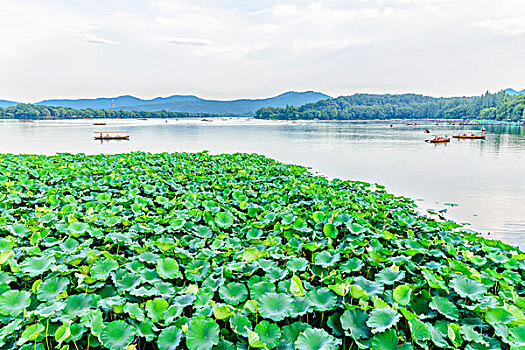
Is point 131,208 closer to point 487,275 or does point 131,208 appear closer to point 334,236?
point 334,236

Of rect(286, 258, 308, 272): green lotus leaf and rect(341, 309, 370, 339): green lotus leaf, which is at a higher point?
rect(286, 258, 308, 272): green lotus leaf

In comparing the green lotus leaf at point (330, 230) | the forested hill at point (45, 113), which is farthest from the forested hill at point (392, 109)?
the green lotus leaf at point (330, 230)

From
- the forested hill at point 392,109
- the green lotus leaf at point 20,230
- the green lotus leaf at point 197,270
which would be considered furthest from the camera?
the forested hill at point 392,109

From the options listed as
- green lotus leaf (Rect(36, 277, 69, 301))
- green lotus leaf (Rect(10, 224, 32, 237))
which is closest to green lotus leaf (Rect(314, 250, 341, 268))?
green lotus leaf (Rect(36, 277, 69, 301))

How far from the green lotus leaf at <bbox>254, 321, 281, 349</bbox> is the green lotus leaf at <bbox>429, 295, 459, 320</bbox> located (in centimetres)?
121

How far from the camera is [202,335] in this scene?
82.8 inches

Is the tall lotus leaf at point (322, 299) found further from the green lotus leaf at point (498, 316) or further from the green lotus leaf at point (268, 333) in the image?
the green lotus leaf at point (498, 316)

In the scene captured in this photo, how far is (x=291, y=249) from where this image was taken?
358 centimetres

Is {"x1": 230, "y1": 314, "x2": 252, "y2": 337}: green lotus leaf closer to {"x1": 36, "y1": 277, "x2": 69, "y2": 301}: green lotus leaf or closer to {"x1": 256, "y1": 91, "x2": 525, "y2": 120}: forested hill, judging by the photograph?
{"x1": 36, "y1": 277, "x2": 69, "y2": 301}: green lotus leaf

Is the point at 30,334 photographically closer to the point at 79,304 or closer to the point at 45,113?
the point at 79,304

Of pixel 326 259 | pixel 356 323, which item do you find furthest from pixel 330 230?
pixel 356 323

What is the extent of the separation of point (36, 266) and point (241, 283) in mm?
1803

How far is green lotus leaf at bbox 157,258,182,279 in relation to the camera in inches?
113

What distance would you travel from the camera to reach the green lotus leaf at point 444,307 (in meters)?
2.44
